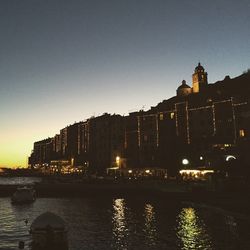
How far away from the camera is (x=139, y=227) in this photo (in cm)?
3981

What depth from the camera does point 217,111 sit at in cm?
9288

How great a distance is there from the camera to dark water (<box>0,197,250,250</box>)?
31578mm

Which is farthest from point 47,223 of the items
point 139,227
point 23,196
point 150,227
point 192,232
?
point 23,196

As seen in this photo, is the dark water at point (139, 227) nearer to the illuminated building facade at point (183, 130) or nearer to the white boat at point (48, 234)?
the white boat at point (48, 234)

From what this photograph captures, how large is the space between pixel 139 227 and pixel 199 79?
98.6 metres

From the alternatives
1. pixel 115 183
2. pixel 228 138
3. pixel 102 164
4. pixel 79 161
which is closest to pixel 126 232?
pixel 115 183

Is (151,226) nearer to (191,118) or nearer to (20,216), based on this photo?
(20,216)

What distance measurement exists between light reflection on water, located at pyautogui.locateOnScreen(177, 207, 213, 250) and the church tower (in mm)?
87593

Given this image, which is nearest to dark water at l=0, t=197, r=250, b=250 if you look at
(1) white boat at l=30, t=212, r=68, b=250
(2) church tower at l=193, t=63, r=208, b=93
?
(1) white boat at l=30, t=212, r=68, b=250

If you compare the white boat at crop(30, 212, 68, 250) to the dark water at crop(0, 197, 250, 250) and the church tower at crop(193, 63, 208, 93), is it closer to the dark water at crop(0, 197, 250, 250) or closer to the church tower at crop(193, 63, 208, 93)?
the dark water at crop(0, 197, 250, 250)

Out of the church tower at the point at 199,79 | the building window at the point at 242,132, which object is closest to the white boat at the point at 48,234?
the building window at the point at 242,132

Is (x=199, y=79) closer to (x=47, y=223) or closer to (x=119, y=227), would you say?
(x=119, y=227)

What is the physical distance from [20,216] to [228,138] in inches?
2315

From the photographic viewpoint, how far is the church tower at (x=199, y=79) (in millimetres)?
128875
